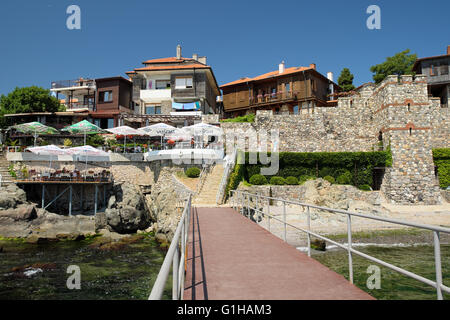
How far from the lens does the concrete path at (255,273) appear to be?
387 centimetres

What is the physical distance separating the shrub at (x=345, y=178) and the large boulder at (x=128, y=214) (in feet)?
59.2

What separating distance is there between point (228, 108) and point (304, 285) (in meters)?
40.7

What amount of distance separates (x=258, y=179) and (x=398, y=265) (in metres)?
13.3

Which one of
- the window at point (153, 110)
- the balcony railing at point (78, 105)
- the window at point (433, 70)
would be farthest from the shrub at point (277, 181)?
the balcony railing at point (78, 105)

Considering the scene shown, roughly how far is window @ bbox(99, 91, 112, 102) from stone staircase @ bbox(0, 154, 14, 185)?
15390 mm

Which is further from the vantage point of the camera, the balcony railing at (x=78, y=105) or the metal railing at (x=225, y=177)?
the balcony railing at (x=78, y=105)

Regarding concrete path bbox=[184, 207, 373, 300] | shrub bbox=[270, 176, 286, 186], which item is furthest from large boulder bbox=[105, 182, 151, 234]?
concrete path bbox=[184, 207, 373, 300]

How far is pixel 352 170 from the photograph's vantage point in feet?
89.8

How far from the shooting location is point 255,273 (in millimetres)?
4793

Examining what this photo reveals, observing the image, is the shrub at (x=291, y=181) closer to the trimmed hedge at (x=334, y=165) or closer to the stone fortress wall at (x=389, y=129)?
the trimmed hedge at (x=334, y=165)

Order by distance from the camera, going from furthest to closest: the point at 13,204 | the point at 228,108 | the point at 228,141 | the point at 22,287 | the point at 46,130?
the point at 228,108 → the point at 228,141 → the point at 46,130 → the point at 13,204 → the point at 22,287

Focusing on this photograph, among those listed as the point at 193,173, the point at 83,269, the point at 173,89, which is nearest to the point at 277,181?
the point at 193,173
